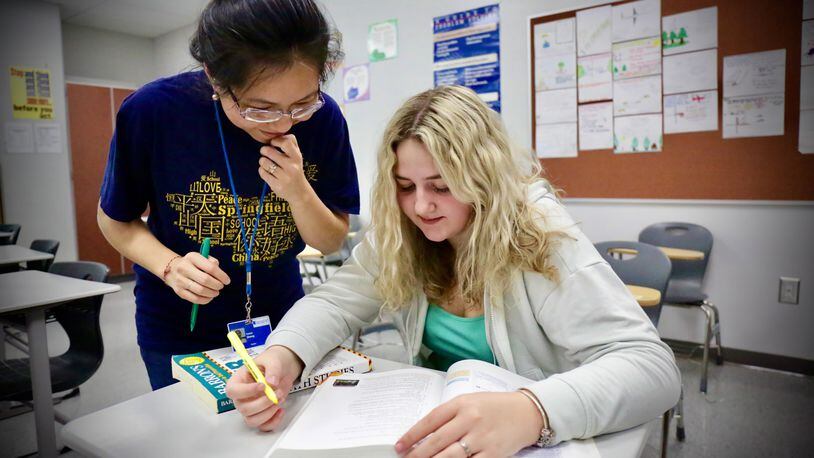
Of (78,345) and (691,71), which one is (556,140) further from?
(78,345)

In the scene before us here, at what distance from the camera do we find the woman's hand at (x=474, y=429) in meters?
0.62

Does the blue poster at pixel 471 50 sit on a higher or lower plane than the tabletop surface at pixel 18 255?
higher

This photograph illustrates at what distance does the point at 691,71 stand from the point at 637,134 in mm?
424

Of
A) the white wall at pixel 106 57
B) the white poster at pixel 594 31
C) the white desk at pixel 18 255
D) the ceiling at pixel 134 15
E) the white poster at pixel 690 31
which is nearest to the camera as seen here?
the white desk at pixel 18 255

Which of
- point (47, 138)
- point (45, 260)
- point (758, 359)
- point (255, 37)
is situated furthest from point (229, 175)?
point (758, 359)

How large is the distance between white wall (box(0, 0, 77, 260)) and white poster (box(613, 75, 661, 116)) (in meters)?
2.77

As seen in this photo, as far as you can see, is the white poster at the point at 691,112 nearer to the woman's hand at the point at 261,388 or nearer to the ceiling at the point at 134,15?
the woman's hand at the point at 261,388

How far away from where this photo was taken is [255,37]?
751 mm

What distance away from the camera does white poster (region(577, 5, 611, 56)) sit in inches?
115

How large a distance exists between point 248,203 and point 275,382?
1.29 feet

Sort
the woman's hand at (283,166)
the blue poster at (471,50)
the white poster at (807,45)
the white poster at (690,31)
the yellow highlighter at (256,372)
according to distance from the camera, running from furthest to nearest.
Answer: the blue poster at (471,50), the white poster at (690,31), the white poster at (807,45), the woman's hand at (283,166), the yellow highlighter at (256,372)

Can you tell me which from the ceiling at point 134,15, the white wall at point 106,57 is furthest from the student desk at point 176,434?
the white wall at point 106,57

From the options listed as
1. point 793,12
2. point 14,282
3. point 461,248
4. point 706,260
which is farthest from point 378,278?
point 793,12

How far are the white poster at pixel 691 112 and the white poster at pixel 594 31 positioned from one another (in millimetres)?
504
